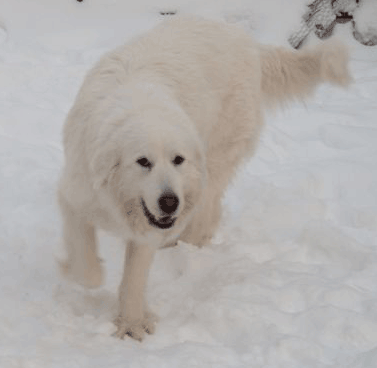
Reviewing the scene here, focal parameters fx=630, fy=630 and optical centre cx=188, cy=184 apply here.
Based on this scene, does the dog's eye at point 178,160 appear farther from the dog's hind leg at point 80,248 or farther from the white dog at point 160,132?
the dog's hind leg at point 80,248

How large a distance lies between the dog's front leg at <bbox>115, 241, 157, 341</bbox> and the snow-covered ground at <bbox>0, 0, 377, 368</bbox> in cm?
7

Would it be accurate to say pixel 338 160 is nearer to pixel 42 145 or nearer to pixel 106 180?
pixel 42 145

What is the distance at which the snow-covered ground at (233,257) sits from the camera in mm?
2928

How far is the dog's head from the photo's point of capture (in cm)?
282

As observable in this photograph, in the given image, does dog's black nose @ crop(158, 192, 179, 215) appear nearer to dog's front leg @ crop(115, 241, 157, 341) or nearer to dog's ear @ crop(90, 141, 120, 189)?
dog's ear @ crop(90, 141, 120, 189)

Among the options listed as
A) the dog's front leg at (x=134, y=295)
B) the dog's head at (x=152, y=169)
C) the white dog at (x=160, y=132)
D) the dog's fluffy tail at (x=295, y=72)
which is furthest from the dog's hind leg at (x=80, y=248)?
the dog's fluffy tail at (x=295, y=72)

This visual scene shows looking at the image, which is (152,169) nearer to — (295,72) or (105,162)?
(105,162)

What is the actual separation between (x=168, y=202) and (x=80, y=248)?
725 mm

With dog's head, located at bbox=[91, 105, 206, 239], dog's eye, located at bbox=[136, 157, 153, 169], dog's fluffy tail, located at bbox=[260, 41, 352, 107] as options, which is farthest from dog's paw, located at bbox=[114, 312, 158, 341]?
dog's fluffy tail, located at bbox=[260, 41, 352, 107]

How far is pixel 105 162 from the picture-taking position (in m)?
2.91

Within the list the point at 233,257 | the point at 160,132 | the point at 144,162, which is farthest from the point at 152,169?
the point at 233,257

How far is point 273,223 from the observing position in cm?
448

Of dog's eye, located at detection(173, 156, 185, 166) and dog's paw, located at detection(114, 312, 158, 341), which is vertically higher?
dog's eye, located at detection(173, 156, 185, 166)

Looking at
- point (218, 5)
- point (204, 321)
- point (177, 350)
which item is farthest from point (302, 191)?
point (218, 5)
